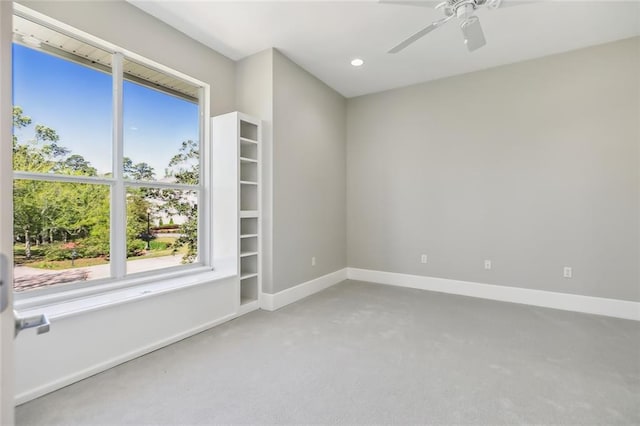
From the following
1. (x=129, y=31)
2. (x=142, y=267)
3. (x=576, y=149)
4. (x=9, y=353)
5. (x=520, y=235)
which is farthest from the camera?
(x=520, y=235)

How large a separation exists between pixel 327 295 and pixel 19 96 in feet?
11.8

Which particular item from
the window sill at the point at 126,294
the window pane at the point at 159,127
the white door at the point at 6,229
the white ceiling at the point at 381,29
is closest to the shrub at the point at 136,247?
the window sill at the point at 126,294

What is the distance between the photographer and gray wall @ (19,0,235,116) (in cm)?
239

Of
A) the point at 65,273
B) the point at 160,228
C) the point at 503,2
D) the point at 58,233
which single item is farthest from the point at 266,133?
the point at 503,2

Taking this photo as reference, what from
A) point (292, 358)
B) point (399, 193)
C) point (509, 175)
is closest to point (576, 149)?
point (509, 175)

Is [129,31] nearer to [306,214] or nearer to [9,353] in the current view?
[306,214]

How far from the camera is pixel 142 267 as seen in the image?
2.91 metres

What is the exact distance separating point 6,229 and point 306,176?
3472 millimetres

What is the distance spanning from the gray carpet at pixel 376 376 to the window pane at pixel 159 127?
1724 mm

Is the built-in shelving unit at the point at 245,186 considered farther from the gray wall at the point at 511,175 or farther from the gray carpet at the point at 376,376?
the gray wall at the point at 511,175

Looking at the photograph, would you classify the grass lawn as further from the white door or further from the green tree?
the white door

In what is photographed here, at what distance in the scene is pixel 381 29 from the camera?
3064 millimetres

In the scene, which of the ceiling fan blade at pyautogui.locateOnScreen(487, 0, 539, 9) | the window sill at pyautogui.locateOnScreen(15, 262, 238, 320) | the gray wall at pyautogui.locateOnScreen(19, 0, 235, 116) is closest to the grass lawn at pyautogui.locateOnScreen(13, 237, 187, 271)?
the window sill at pyautogui.locateOnScreen(15, 262, 238, 320)

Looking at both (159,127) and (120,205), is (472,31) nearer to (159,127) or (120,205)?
(159,127)
